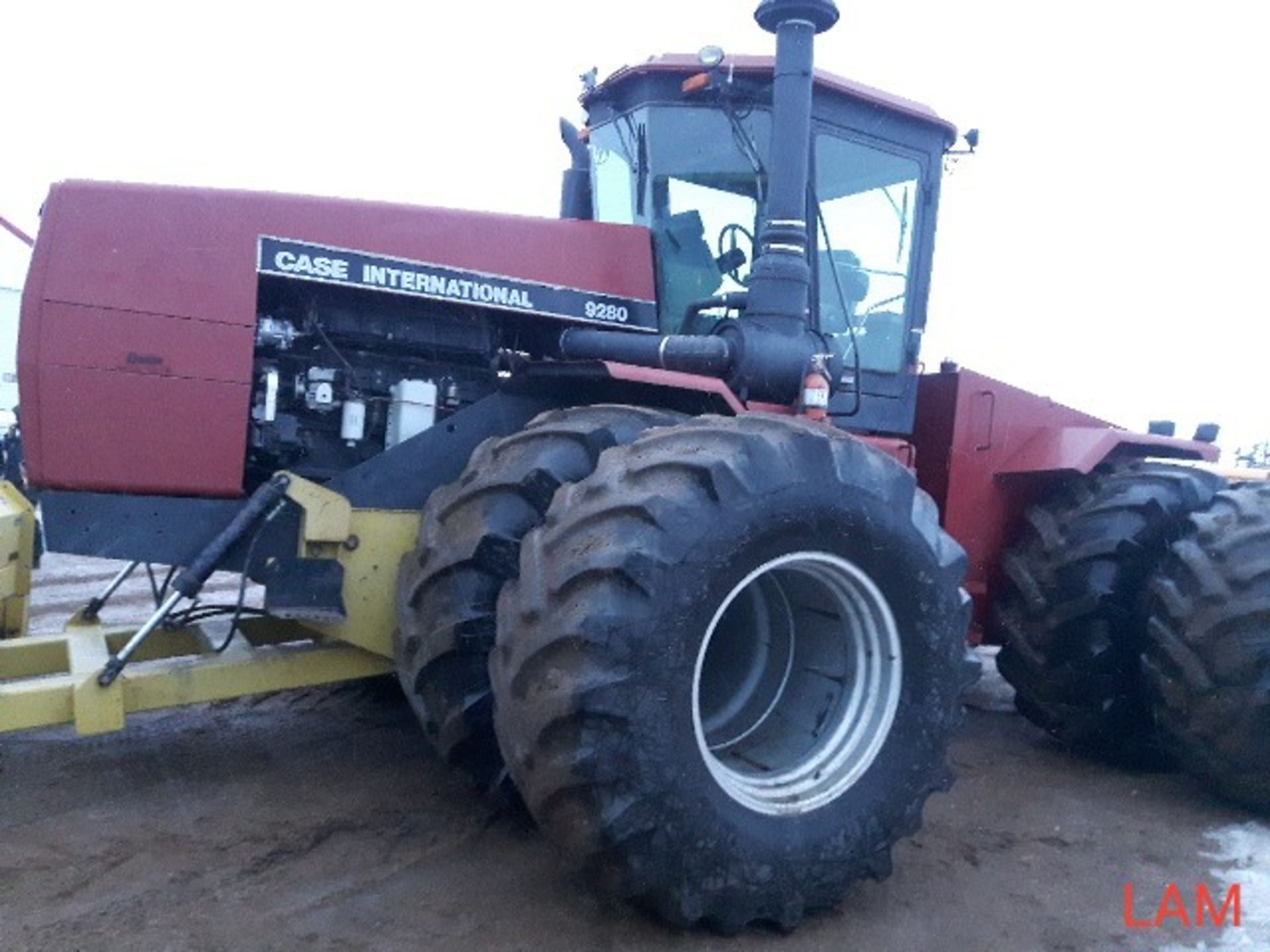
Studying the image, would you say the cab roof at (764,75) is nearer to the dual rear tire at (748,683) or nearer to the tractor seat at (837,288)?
the tractor seat at (837,288)

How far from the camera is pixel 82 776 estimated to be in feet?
13.2

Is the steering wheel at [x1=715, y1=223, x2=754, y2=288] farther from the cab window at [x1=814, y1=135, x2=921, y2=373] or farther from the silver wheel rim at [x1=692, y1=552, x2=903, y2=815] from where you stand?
the silver wheel rim at [x1=692, y1=552, x2=903, y2=815]

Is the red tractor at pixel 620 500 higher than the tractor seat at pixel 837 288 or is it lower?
lower

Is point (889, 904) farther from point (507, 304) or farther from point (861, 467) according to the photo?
point (507, 304)

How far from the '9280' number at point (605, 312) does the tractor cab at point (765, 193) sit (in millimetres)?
196

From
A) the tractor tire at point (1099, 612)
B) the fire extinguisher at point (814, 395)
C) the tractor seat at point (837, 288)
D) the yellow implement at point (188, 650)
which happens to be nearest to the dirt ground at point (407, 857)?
the tractor tire at point (1099, 612)

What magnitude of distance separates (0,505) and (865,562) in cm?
299

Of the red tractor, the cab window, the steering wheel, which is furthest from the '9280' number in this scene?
the cab window

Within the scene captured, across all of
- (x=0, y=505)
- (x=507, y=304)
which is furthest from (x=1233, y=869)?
(x=0, y=505)

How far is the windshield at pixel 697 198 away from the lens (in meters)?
4.43

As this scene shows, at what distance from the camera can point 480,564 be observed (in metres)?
3.32

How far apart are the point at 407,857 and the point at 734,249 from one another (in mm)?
2586

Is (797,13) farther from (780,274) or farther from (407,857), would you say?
(407,857)

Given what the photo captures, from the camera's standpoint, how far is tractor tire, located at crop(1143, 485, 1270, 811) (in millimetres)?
4051
